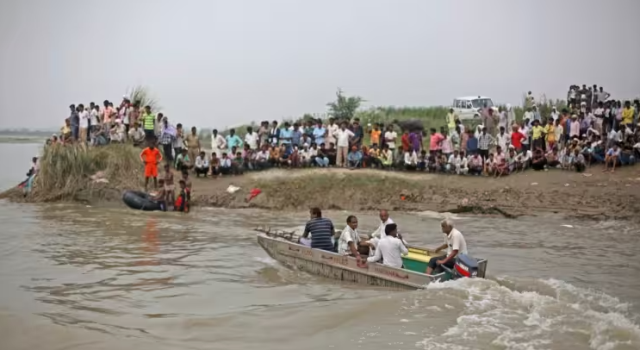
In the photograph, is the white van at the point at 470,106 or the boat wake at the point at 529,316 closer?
the boat wake at the point at 529,316

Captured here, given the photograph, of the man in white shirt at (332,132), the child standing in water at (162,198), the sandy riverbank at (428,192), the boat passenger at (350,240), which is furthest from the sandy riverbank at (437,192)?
the boat passenger at (350,240)

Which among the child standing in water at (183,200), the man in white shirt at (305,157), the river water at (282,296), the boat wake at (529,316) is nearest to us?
the boat wake at (529,316)

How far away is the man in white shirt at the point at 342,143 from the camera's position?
23.4 m

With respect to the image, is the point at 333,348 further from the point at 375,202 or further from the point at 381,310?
the point at 375,202

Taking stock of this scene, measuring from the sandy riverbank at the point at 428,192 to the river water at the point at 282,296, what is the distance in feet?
4.21

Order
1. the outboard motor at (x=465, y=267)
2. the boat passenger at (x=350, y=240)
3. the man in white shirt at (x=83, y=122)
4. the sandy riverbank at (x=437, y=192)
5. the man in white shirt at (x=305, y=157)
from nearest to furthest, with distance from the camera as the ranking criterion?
the outboard motor at (x=465, y=267), the boat passenger at (x=350, y=240), the sandy riverbank at (x=437, y=192), the man in white shirt at (x=305, y=157), the man in white shirt at (x=83, y=122)

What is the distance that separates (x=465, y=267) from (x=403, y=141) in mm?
12912

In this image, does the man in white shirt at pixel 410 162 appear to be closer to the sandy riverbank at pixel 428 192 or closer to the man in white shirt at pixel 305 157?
the sandy riverbank at pixel 428 192

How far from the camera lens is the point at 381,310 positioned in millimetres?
10805

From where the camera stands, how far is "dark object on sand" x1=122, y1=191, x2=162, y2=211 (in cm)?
2156

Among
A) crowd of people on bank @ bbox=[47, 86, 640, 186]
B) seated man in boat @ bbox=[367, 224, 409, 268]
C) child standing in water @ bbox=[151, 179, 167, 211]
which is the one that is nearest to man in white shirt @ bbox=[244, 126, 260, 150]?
crowd of people on bank @ bbox=[47, 86, 640, 186]

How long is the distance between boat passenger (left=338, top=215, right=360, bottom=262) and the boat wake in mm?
1914

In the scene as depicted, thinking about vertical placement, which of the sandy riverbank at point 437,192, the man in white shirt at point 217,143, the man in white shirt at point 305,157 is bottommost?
the sandy riverbank at point 437,192

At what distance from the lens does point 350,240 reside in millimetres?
12867
